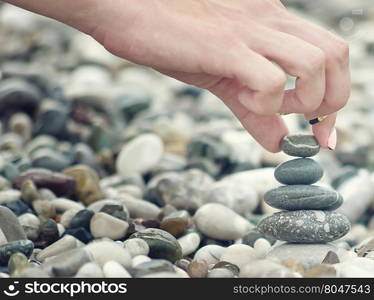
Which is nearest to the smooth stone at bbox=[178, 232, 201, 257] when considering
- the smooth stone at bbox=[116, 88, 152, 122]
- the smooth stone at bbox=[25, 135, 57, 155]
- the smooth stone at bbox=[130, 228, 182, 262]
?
the smooth stone at bbox=[130, 228, 182, 262]

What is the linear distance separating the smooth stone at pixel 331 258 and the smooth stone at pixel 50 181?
130cm

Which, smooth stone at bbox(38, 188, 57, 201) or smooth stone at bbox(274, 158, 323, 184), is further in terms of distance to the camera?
smooth stone at bbox(38, 188, 57, 201)

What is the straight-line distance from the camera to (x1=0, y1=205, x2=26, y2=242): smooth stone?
8.28 feet

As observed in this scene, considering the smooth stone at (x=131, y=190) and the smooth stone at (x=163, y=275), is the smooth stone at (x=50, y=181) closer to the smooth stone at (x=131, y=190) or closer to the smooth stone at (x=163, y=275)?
the smooth stone at (x=131, y=190)

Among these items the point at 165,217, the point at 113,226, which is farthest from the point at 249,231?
the point at 113,226

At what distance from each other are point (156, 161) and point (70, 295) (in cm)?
207

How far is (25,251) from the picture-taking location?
2.37 m

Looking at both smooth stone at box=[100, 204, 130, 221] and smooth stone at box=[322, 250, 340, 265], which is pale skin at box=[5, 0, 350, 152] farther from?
smooth stone at box=[100, 204, 130, 221]

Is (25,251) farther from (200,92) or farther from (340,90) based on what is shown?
(200,92)

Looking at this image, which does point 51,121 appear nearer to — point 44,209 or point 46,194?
point 46,194

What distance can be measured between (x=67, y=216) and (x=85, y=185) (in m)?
0.49

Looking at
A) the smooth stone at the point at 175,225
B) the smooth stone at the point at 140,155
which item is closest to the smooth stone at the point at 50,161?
the smooth stone at the point at 140,155

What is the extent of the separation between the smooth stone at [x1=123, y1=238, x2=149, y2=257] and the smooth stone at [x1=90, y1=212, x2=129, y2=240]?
26 centimetres

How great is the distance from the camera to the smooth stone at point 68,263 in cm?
203
